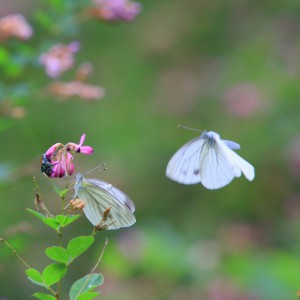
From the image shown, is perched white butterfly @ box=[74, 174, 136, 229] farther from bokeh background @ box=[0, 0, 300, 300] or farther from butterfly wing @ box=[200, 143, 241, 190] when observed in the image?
bokeh background @ box=[0, 0, 300, 300]

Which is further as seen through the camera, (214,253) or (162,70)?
(162,70)

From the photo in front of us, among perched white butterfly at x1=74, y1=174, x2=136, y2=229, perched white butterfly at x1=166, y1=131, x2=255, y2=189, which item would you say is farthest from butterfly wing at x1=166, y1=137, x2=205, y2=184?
perched white butterfly at x1=74, y1=174, x2=136, y2=229

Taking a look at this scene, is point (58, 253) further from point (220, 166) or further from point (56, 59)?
point (56, 59)

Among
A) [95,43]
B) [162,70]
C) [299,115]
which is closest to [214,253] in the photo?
[299,115]

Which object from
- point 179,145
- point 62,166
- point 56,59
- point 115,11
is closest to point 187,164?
point 62,166

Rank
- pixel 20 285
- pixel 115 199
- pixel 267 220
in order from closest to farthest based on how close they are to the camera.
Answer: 1. pixel 115 199
2. pixel 20 285
3. pixel 267 220

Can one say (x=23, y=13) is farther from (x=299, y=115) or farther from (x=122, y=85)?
(x=299, y=115)
